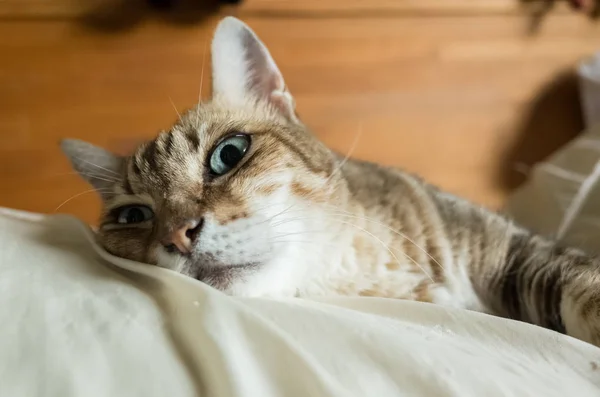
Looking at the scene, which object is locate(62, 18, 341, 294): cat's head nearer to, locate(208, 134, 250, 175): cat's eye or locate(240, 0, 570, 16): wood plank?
locate(208, 134, 250, 175): cat's eye

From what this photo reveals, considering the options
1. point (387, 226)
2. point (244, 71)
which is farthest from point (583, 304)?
point (244, 71)

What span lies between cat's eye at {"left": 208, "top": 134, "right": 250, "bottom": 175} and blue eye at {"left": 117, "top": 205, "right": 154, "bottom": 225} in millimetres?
182

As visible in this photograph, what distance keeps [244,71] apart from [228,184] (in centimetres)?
39

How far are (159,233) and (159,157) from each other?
0.69 feet

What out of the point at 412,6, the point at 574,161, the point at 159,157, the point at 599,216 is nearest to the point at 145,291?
the point at 159,157

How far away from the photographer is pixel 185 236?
0.87 meters

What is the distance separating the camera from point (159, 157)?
1077 mm

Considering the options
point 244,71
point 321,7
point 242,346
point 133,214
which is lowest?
point 133,214

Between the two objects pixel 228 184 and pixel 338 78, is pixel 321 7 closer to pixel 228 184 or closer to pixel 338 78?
pixel 338 78

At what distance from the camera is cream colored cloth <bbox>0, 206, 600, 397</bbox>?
2.09 ft

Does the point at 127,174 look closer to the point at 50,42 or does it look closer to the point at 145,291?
the point at 145,291

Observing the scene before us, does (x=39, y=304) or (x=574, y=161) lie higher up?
(x=574, y=161)

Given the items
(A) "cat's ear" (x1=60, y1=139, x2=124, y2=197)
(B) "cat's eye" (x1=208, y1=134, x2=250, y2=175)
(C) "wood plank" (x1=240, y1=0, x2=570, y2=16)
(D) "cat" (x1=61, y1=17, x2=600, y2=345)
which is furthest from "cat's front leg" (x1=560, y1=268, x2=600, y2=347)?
(C) "wood plank" (x1=240, y1=0, x2=570, y2=16)

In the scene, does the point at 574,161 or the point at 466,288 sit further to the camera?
the point at 574,161
